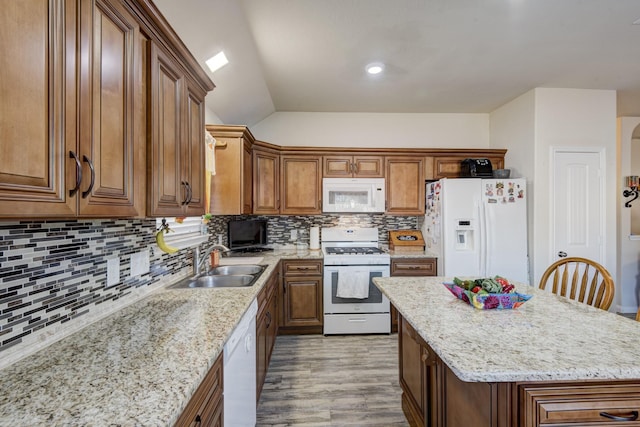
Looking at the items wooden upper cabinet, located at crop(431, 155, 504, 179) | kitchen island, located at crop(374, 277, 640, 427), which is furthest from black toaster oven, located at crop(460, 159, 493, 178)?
kitchen island, located at crop(374, 277, 640, 427)

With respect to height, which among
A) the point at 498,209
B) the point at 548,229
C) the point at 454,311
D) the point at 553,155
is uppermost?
the point at 553,155

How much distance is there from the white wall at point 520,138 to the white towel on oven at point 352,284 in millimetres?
1818

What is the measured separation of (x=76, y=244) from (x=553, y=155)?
4.07 meters

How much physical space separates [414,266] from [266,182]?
6.38 ft

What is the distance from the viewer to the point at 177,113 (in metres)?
1.35

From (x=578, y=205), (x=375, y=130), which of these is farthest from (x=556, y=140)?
(x=375, y=130)

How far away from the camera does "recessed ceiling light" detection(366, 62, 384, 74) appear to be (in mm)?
2570

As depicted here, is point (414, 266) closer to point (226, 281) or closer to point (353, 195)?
point (353, 195)

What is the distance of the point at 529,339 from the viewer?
3.51 feet

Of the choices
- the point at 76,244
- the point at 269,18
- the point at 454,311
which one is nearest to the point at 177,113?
the point at 76,244

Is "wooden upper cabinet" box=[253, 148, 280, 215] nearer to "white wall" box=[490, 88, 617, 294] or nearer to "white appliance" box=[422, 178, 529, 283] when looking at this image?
"white appliance" box=[422, 178, 529, 283]

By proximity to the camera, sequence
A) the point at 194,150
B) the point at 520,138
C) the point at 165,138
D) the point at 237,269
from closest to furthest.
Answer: the point at 165,138 < the point at 194,150 < the point at 237,269 < the point at 520,138

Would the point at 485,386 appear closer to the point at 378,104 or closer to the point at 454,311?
the point at 454,311

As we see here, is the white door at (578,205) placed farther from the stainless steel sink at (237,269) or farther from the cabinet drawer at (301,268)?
the stainless steel sink at (237,269)
